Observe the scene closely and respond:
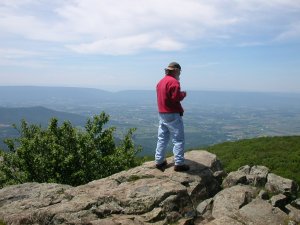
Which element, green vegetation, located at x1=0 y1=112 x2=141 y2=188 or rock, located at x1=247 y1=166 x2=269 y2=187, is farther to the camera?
green vegetation, located at x1=0 y1=112 x2=141 y2=188

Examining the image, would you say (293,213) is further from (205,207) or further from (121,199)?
(121,199)

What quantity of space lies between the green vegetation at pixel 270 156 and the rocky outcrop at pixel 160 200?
13.3 m

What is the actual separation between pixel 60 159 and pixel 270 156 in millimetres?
20122

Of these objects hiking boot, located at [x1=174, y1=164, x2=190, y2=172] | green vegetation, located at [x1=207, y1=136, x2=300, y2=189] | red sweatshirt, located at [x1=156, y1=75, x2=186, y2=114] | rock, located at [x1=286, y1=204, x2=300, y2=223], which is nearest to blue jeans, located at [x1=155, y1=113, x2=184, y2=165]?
hiking boot, located at [x1=174, y1=164, x2=190, y2=172]

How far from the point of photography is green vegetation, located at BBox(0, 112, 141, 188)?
24250 mm

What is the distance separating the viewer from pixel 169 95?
49.4 feet

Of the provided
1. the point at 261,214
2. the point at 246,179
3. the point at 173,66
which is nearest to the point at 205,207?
the point at 261,214

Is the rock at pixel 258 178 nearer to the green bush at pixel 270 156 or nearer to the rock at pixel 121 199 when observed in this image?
the rock at pixel 121 199

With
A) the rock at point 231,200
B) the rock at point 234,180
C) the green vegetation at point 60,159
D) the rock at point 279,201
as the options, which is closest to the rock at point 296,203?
the rock at point 279,201

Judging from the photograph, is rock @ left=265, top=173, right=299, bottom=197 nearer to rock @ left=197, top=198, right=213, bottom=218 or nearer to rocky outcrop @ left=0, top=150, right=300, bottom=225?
rocky outcrop @ left=0, top=150, right=300, bottom=225

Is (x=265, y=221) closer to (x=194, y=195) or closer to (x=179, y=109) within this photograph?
(x=194, y=195)

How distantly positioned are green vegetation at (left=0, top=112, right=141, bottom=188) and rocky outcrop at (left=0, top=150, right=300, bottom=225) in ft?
24.5

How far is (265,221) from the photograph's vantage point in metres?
12.0

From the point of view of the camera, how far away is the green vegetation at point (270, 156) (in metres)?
28.9
